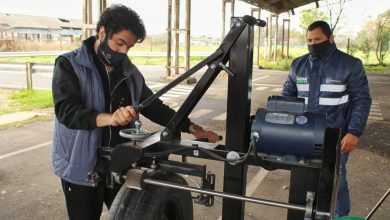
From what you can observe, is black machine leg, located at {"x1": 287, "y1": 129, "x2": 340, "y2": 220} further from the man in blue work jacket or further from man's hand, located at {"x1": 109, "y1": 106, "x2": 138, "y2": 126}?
the man in blue work jacket

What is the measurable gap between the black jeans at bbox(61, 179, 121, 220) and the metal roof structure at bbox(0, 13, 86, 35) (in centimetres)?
4695

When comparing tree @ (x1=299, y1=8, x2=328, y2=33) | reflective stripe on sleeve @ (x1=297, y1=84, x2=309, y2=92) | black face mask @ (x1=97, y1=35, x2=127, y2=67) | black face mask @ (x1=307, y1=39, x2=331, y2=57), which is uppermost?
tree @ (x1=299, y1=8, x2=328, y2=33)

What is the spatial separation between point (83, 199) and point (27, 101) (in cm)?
870

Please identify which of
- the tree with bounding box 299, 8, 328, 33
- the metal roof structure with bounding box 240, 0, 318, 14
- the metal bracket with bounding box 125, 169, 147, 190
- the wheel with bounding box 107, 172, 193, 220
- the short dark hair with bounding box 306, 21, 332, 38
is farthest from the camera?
the tree with bounding box 299, 8, 328, 33

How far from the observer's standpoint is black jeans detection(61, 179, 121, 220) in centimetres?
231

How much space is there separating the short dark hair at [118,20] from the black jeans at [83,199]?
2.90ft

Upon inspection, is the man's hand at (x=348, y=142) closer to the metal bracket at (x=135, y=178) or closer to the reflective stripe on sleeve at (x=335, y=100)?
the reflective stripe on sleeve at (x=335, y=100)

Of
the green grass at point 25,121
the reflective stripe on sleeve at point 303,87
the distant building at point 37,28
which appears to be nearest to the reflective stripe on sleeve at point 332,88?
the reflective stripe on sleeve at point 303,87

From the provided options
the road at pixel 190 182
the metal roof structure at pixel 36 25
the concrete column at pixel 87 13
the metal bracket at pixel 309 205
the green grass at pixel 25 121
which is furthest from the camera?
the metal roof structure at pixel 36 25

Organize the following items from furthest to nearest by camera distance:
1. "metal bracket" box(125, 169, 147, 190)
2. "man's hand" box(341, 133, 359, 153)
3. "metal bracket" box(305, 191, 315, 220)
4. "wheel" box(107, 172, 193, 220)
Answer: "man's hand" box(341, 133, 359, 153) → "wheel" box(107, 172, 193, 220) → "metal bracket" box(125, 169, 147, 190) → "metal bracket" box(305, 191, 315, 220)

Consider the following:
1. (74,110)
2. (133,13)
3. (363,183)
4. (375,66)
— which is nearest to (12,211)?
(74,110)

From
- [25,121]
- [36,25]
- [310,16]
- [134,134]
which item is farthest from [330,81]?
[36,25]

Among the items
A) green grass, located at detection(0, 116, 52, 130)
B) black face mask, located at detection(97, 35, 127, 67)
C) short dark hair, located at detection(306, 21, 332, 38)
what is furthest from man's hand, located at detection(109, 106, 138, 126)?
green grass, located at detection(0, 116, 52, 130)

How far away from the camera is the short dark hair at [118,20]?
2180 millimetres
